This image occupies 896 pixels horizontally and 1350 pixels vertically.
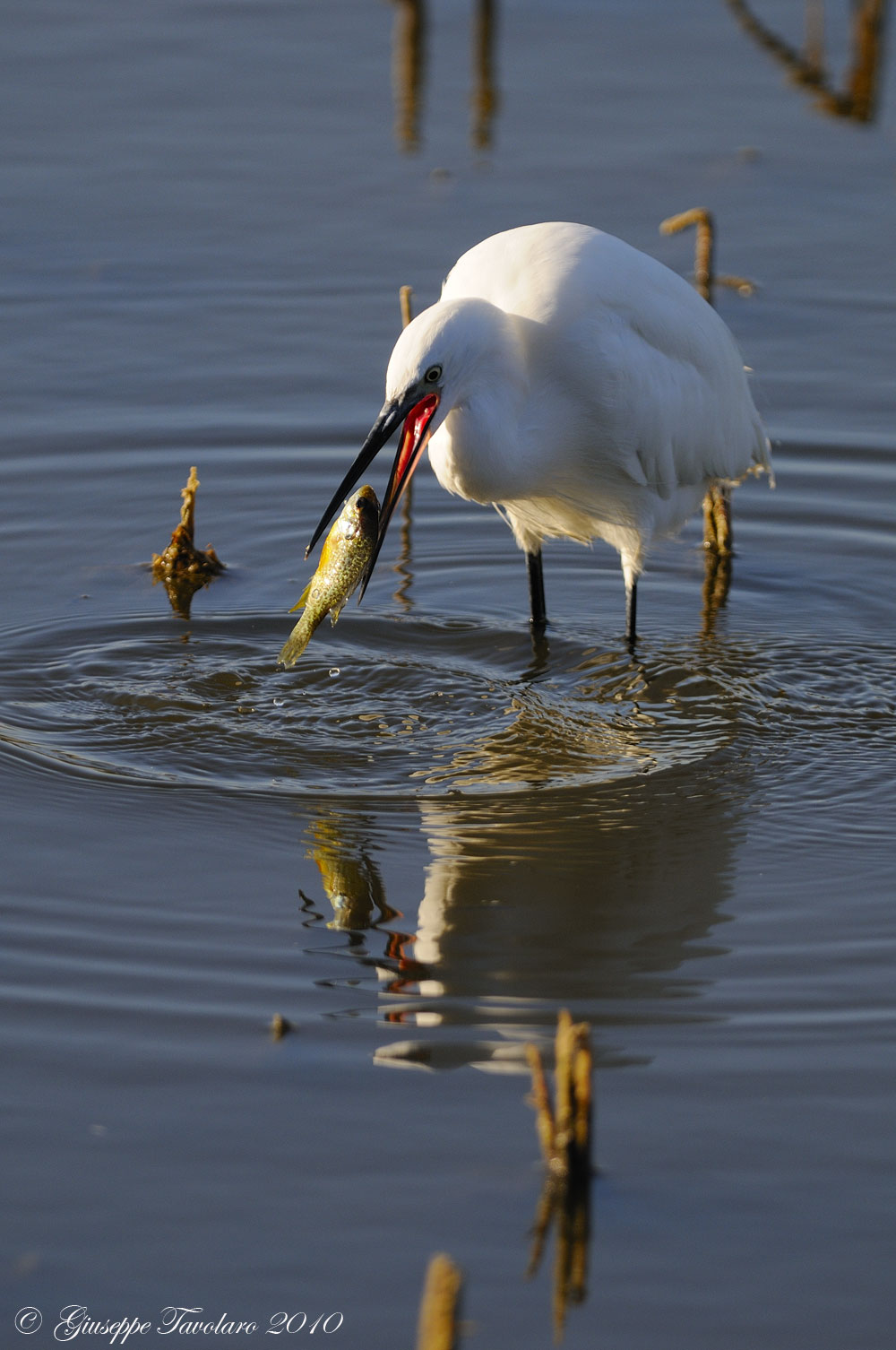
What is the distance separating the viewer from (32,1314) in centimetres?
350

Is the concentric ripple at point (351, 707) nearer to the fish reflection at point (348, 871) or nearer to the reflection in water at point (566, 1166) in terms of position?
the fish reflection at point (348, 871)

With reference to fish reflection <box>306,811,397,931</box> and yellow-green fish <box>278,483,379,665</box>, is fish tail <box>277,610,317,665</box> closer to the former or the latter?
yellow-green fish <box>278,483,379,665</box>

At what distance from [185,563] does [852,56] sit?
367 inches

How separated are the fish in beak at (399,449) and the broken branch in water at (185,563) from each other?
1803 millimetres

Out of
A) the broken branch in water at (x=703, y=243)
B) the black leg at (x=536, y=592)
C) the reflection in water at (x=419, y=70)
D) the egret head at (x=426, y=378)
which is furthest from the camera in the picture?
the reflection in water at (x=419, y=70)

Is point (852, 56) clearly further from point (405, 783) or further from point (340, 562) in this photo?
point (405, 783)

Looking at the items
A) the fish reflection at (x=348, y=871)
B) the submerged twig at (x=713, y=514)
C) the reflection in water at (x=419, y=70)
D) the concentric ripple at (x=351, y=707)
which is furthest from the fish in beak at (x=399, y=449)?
the reflection in water at (x=419, y=70)

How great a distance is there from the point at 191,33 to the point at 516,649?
8.98 m

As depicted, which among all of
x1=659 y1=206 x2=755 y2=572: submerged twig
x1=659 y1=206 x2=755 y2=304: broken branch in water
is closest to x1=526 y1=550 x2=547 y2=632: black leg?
x1=659 y1=206 x2=755 y2=572: submerged twig

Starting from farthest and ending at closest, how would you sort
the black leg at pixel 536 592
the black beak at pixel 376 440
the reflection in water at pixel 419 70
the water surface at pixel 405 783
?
1. the reflection in water at pixel 419 70
2. the black leg at pixel 536 592
3. the black beak at pixel 376 440
4. the water surface at pixel 405 783

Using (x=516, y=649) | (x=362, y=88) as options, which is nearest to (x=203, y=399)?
(x=516, y=649)

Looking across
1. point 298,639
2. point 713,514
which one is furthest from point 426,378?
point 713,514

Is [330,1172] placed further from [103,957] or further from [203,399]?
[203,399]

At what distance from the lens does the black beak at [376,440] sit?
5.57m
